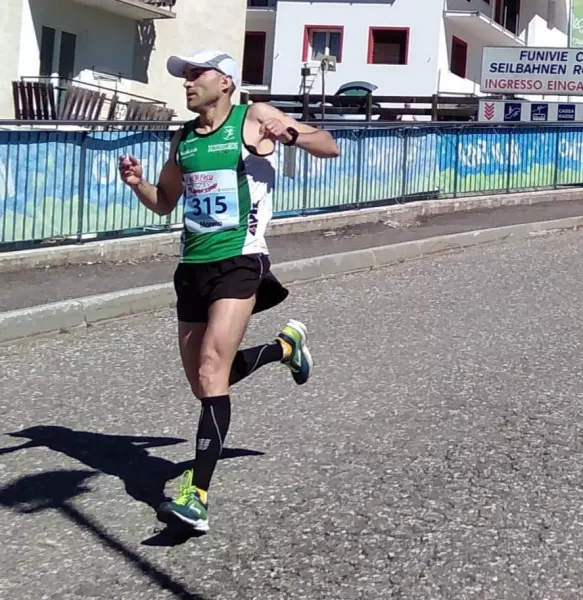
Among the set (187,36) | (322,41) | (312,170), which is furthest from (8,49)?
(322,41)

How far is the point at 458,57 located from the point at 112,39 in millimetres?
19495

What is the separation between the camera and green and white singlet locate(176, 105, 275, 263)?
463 centimetres

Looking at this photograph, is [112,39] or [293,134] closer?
[293,134]

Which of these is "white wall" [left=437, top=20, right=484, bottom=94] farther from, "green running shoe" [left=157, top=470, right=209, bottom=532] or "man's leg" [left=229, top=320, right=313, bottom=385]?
"green running shoe" [left=157, top=470, right=209, bottom=532]

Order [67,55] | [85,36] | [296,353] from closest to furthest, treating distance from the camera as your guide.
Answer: [296,353], [67,55], [85,36]

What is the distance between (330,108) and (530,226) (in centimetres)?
1523

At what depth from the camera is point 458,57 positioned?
42344mm

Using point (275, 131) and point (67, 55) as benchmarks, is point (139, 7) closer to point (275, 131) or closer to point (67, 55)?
point (67, 55)

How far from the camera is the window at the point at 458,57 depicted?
4175 centimetres

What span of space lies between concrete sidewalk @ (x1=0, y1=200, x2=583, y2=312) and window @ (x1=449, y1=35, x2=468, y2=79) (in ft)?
77.5

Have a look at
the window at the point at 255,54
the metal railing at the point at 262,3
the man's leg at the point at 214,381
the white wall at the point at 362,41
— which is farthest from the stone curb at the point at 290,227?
the window at the point at 255,54

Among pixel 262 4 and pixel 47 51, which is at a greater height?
pixel 262 4

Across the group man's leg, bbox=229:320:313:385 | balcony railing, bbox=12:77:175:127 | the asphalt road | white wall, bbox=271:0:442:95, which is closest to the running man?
man's leg, bbox=229:320:313:385

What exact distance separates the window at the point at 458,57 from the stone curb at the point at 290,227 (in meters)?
23.2
